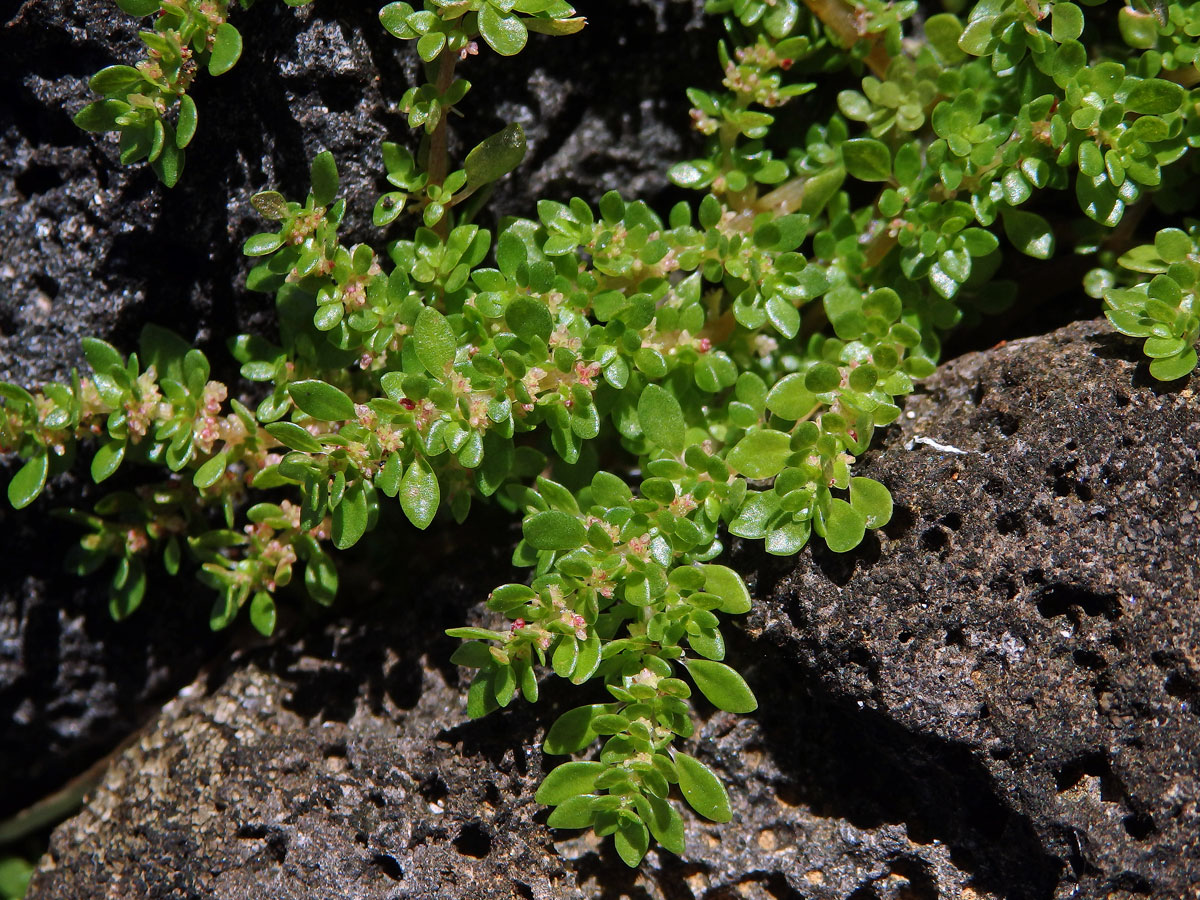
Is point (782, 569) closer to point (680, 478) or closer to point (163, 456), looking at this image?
point (680, 478)

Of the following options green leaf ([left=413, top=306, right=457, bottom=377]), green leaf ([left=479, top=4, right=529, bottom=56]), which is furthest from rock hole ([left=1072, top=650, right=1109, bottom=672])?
green leaf ([left=479, top=4, right=529, bottom=56])

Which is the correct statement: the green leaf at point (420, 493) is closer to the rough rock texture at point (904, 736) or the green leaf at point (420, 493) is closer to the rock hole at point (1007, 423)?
the rough rock texture at point (904, 736)

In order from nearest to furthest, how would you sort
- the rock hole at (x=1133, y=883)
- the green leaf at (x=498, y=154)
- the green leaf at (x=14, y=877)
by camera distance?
1. the rock hole at (x=1133, y=883)
2. the green leaf at (x=498, y=154)
3. the green leaf at (x=14, y=877)

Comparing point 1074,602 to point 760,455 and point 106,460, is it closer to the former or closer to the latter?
point 760,455

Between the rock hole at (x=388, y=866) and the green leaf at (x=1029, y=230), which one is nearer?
the rock hole at (x=388, y=866)

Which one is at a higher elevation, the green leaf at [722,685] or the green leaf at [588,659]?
the green leaf at [588,659]

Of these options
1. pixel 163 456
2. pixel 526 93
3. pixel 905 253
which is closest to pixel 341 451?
pixel 163 456

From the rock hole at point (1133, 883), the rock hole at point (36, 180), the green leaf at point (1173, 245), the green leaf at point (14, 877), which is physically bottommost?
the green leaf at point (14, 877)

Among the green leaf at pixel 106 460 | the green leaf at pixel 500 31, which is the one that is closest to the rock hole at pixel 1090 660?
the green leaf at pixel 500 31

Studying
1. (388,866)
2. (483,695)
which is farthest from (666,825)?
(388,866)
